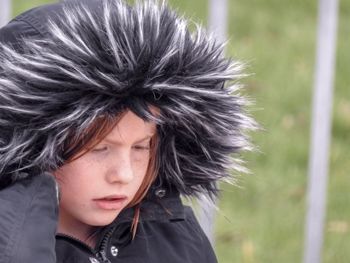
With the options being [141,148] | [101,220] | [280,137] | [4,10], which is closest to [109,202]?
[101,220]

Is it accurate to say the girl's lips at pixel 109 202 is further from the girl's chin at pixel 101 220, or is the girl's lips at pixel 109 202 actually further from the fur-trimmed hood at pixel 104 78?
the fur-trimmed hood at pixel 104 78

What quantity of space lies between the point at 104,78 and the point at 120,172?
0.69 ft

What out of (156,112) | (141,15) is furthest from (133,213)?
(141,15)

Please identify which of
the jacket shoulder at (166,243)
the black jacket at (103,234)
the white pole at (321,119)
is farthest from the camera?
the white pole at (321,119)

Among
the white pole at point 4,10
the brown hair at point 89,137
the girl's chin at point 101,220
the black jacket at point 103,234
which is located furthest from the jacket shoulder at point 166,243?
the white pole at point 4,10

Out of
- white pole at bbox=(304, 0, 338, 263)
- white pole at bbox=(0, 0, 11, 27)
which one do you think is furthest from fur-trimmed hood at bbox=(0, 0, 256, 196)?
white pole at bbox=(304, 0, 338, 263)

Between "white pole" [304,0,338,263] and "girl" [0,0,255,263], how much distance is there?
1285mm

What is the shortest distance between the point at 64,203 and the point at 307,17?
397 centimetres

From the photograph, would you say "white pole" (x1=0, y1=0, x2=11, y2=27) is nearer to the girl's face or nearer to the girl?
the girl

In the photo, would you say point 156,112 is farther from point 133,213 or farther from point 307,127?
point 307,127

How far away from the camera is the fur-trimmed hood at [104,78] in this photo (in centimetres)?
248

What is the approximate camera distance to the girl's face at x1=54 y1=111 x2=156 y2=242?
251 cm

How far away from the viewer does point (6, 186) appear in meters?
2.53

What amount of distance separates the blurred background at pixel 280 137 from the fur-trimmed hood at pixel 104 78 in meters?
1.32
